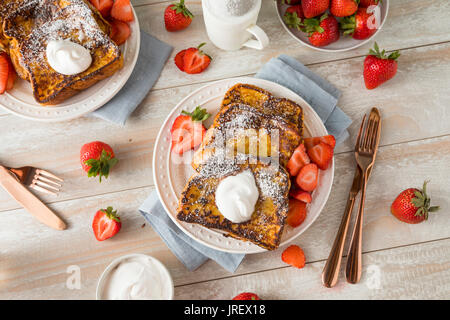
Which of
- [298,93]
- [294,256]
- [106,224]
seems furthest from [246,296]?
[298,93]

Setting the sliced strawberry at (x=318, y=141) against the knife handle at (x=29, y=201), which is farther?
the knife handle at (x=29, y=201)

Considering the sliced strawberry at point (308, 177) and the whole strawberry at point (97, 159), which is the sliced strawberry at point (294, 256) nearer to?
the sliced strawberry at point (308, 177)

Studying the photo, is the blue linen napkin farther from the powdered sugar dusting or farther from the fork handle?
the powdered sugar dusting

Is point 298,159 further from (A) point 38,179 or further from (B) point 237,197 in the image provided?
(A) point 38,179

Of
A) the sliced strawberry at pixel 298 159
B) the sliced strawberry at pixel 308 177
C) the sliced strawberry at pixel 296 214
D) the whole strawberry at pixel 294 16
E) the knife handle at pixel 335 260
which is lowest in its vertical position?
the knife handle at pixel 335 260

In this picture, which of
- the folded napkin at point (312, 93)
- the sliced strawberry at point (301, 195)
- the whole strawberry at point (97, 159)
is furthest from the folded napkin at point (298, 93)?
the sliced strawberry at point (301, 195)
